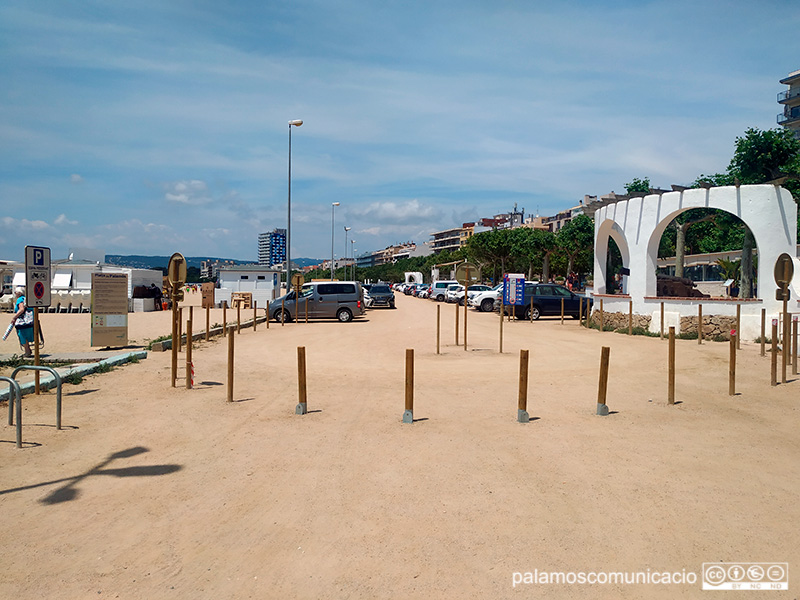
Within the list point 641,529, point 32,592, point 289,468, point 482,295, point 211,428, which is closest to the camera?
point 32,592

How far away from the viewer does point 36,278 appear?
31.9 feet

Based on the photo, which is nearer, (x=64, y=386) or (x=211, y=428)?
(x=211, y=428)

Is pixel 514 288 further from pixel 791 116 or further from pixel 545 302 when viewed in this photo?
pixel 791 116

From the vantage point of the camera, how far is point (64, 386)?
10.2m

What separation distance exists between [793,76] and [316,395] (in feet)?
243

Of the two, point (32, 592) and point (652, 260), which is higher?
point (652, 260)

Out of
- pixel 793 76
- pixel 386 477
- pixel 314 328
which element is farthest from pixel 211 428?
pixel 793 76

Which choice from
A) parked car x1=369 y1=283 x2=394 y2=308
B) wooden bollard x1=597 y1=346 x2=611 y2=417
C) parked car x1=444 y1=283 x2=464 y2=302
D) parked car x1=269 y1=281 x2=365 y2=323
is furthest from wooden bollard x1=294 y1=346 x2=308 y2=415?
parked car x1=444 y1=283 x2=464 y2=302

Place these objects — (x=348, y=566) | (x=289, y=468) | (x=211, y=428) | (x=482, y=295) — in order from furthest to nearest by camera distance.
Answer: (x=482, y=295), (x=211, y=428), (x=289, y=468), (x=348, y=566)

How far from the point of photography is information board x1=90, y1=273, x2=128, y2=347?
15.9 meters

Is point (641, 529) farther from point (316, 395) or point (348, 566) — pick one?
point (316, 395)

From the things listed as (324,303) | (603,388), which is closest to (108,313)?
(324,303)

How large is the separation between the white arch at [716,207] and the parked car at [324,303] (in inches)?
454

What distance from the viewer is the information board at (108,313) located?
52.0 ft
